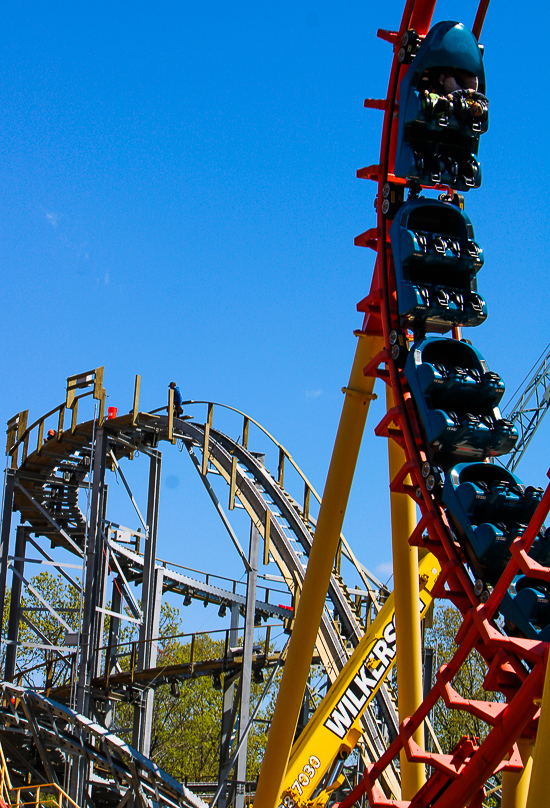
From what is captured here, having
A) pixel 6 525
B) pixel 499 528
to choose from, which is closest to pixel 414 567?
pixel 499 528

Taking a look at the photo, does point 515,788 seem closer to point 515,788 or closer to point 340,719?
point 515,788

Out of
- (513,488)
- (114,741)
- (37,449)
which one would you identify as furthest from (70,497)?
(513,488)

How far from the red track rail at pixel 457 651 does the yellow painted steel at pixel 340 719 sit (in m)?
2.57

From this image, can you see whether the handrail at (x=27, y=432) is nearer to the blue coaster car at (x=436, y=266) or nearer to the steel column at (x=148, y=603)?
the steel column at (x=148, y=603)

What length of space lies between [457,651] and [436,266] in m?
3.76

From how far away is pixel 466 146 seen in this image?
1023 centimetres

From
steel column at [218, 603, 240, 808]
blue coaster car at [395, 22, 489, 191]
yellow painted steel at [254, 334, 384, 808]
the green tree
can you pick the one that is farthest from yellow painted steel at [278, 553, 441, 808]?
the green tree

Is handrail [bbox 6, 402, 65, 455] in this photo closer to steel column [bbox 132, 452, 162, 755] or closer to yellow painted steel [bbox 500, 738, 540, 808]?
steel column [bbox 132, 452, 162, 755]

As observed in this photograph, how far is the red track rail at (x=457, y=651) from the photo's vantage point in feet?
22.4

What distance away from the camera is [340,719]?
11516mm

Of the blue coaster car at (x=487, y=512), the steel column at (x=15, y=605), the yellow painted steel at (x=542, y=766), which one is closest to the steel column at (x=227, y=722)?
the steel column at (x=15, y=605)

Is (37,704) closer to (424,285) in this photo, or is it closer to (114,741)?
(114,741)

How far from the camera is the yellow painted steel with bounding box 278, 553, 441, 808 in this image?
11.1 metres

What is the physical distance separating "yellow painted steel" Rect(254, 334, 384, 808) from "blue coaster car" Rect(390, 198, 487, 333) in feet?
2.99
